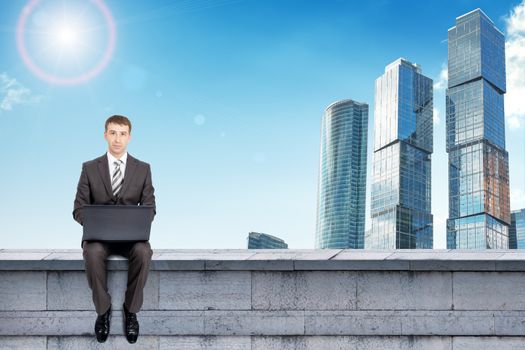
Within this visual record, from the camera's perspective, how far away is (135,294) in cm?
820

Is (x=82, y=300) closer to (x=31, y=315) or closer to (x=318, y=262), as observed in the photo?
(x=31, y=315)

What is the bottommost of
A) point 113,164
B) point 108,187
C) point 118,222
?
point 118,222

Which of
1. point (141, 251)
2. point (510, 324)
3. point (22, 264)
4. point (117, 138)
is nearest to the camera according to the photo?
point (141, 251)

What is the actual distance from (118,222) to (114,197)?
40 centimetres

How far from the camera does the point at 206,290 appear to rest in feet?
28.8

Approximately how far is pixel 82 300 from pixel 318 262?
3.23m

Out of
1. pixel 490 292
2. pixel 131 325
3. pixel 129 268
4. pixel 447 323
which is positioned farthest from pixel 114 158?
pixel 490 292

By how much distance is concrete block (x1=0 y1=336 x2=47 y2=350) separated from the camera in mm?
8742

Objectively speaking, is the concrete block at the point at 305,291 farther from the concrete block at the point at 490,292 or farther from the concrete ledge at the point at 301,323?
the concrete block at the point at 490,292

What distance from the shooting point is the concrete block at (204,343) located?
8.62m

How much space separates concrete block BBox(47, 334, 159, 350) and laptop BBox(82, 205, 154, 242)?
1.60 meters

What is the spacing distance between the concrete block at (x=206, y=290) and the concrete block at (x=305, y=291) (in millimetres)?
163

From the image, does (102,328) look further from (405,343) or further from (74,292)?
(405,343)

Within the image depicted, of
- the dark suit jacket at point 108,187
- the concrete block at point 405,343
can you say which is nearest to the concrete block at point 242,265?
the dark suit jacket at point 108,187
